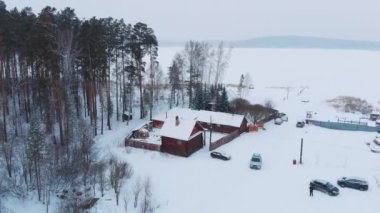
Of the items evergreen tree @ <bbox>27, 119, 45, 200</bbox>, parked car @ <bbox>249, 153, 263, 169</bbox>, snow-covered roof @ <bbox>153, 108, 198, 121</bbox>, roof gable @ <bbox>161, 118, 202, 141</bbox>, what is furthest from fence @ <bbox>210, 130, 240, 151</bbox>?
evergreen tree @ <bbox>27, 119, 45, 200</bbox>

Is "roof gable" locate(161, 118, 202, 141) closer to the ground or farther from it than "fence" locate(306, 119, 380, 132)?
farther from it

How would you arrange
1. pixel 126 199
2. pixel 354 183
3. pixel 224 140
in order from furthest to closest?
1. pixel 224 140
2. pixel 354 183
3. pixel 126 199

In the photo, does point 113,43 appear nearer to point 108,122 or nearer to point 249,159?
point 108,122

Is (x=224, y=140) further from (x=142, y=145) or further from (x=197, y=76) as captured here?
(x=197, y=76)

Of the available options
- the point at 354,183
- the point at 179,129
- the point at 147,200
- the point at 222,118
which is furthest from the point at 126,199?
the point at 222,118

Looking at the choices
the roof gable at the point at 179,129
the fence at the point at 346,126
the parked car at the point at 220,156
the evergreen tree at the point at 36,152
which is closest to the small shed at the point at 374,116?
the fence at the point at 346,126

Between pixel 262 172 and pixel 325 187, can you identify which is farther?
pixel 262 172

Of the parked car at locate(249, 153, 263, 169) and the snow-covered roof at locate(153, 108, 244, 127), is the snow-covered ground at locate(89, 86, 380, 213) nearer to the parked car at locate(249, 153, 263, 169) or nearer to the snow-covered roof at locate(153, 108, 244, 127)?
the parked car at locate(249, 153, 263, 169)
